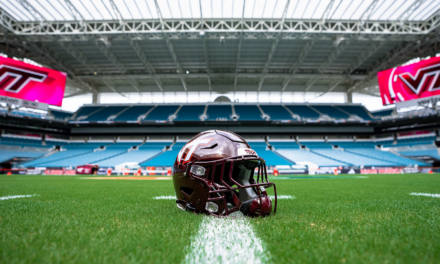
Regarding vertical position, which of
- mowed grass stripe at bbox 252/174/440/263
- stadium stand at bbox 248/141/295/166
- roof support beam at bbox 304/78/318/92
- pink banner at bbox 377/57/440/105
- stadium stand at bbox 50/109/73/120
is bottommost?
mowed grass stripe at bbox 252/174/440/263

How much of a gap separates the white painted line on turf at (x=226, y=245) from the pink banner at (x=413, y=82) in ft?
56.3

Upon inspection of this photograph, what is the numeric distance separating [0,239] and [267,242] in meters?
1.73

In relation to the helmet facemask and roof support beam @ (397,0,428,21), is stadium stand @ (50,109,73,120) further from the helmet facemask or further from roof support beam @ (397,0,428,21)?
roof support beam @ (397,0,428,21)

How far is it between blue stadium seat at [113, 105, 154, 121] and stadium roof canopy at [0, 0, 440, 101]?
7.44 m

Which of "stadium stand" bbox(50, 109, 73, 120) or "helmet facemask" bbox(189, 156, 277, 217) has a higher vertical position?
"stadium stand" bbox(50, 109, 73, 120)

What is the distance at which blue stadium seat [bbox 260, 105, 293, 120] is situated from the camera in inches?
1121

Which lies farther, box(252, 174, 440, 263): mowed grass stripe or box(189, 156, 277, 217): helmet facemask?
box(189, 156, 277, 217): helmet facemask

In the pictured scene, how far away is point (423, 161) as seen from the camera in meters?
23.7

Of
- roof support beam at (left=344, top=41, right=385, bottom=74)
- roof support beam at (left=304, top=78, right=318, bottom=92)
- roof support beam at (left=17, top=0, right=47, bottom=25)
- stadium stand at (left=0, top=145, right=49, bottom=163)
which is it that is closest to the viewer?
roof support beam at (left=17, top=0, right=47, bottom=25)

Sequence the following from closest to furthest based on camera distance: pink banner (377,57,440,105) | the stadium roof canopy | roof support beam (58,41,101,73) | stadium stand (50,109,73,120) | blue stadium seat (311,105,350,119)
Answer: pink banner (377,57,440,105) < the stadium roof canopy < roof support beam (58,41,101,73) < blue stadium seat (311,105,350,119) < stadium stand (50,109,73,120)

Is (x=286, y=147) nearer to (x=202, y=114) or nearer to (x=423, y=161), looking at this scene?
(x=202, y=114)

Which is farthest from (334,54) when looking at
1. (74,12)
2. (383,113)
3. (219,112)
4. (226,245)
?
(226,245)

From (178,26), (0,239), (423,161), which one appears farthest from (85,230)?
(423,161)

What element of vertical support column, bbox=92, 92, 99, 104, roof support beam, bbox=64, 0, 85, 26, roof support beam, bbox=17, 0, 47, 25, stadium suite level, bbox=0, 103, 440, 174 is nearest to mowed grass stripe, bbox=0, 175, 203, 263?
roof support beam, bbox=64, 0, 85, 26
